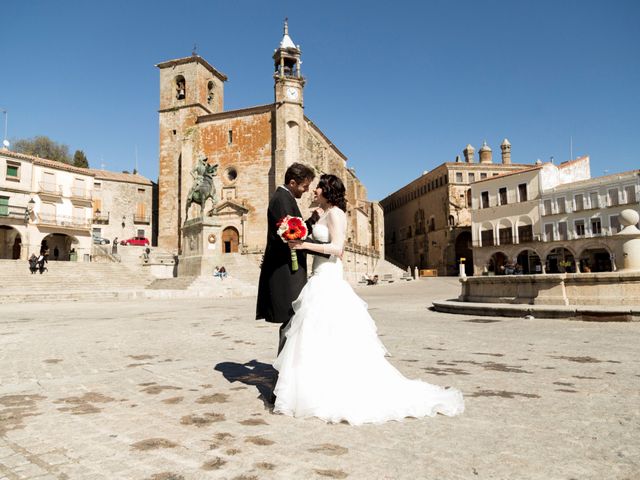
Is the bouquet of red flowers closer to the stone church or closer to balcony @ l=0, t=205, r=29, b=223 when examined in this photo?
the stone church

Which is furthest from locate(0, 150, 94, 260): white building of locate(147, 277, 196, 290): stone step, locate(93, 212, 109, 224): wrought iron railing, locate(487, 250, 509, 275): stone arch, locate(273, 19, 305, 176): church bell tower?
locate(487, 250, 509, 275): stone arch

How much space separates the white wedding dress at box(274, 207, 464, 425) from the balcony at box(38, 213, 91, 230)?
133 ft

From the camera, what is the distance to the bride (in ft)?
9.93

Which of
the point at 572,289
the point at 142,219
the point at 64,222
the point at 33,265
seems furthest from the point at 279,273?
the point at 142,219

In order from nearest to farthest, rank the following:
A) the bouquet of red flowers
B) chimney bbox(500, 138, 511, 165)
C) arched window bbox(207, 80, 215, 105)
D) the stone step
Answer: the bouquet of red flowers, the stone step, arched window bbox(207, 80, 215, 105), chimney bbox(500, 138, 511, 165)

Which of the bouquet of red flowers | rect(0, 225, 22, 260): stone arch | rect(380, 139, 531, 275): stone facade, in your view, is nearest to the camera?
the bouquet of red flowers

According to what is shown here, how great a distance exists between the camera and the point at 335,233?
143 inches

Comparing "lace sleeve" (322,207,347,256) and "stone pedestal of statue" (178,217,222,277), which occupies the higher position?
"stone pedestal of statue" (178,217,222,277)

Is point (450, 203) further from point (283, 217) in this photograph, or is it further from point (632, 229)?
point (283, 217)

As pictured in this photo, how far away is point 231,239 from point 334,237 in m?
36.6

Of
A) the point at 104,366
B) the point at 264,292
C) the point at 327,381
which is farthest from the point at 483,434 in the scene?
the point at 104,366

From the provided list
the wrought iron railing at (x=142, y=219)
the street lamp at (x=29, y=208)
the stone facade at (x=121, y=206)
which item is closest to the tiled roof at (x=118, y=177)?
the stone facade at (x=121, y=206)

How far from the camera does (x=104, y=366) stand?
4910 millimetres

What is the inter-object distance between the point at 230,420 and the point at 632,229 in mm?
11169
